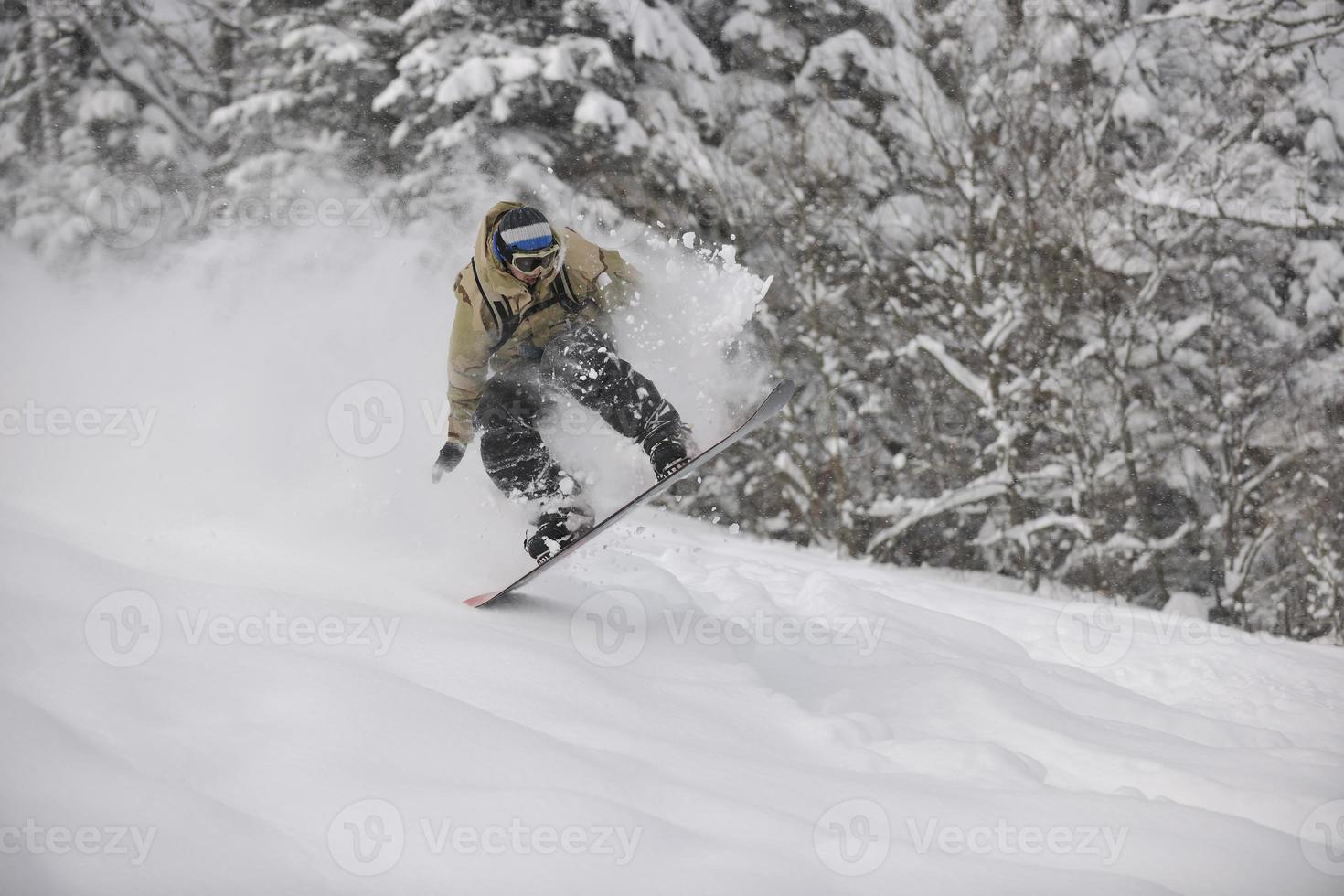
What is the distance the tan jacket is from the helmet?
0.05 metres

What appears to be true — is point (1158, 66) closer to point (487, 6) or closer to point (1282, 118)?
point (1282, 118)

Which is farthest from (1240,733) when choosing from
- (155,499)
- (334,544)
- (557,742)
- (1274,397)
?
(1274,397)

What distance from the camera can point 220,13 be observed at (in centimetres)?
1226

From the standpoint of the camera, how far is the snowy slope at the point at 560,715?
1819 millimetres

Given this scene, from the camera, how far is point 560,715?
8.24ft

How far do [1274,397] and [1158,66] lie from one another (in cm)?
408
